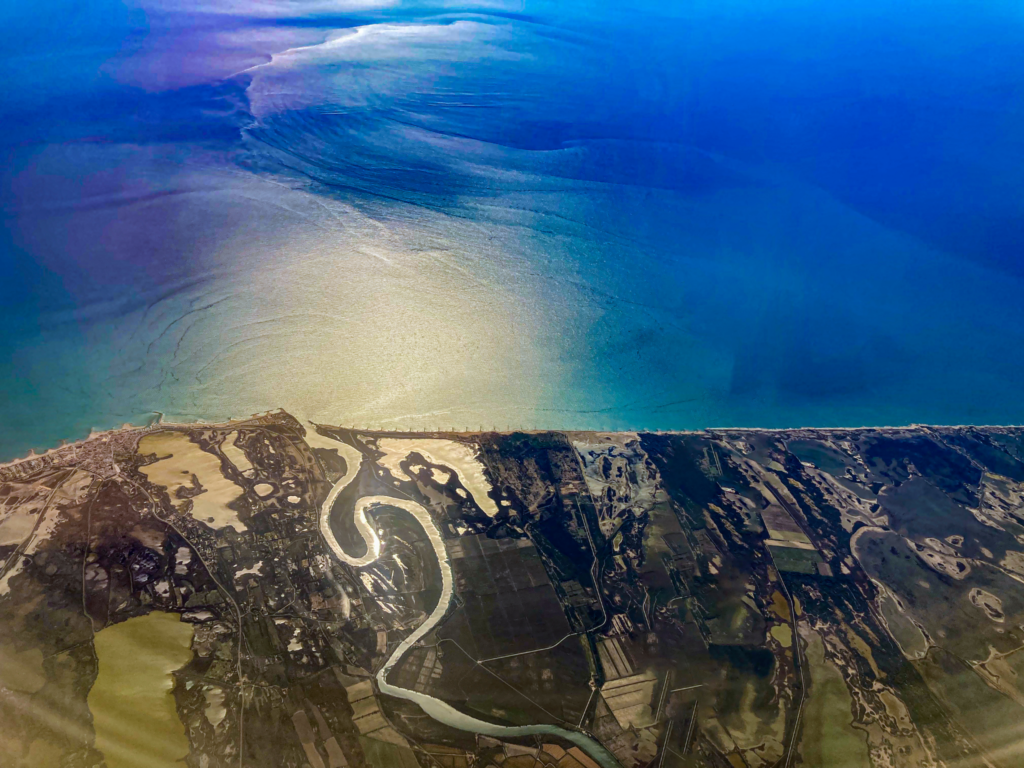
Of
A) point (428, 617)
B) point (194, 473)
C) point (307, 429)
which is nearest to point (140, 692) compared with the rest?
point (194, 473)

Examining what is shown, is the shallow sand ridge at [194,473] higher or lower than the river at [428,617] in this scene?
higher

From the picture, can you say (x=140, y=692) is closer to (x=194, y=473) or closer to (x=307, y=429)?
(x=194, y=473)

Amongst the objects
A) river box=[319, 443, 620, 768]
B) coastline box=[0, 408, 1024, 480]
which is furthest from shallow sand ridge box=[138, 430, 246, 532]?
river box=[319, 443, 620, 768]

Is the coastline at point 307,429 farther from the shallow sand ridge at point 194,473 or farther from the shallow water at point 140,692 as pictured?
the shallow water at point 140,692

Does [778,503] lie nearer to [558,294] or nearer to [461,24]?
[558,294]

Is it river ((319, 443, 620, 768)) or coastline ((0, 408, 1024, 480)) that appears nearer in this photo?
river ((319, 443, 620, 768))

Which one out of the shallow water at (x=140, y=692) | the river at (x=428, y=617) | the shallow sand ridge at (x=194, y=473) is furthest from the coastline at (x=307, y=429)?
the shallow water at (x=140, y=692)

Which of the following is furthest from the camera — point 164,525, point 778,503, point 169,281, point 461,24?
point 461,24

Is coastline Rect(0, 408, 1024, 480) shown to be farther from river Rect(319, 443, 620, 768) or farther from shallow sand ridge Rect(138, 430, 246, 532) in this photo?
river Rect(319, 443, 620, 768)

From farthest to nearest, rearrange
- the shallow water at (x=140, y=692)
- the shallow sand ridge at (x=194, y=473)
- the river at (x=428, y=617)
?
the shallow sand ridge at (x=194, y=473) < the river at (x=428, y=617) < the shallow water at (x=140, y=692)

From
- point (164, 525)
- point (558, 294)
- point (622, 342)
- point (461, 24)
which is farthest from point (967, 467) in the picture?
point (461, 24)

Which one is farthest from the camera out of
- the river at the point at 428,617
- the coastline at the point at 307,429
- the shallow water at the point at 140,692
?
the coastline at the point at 307,429
